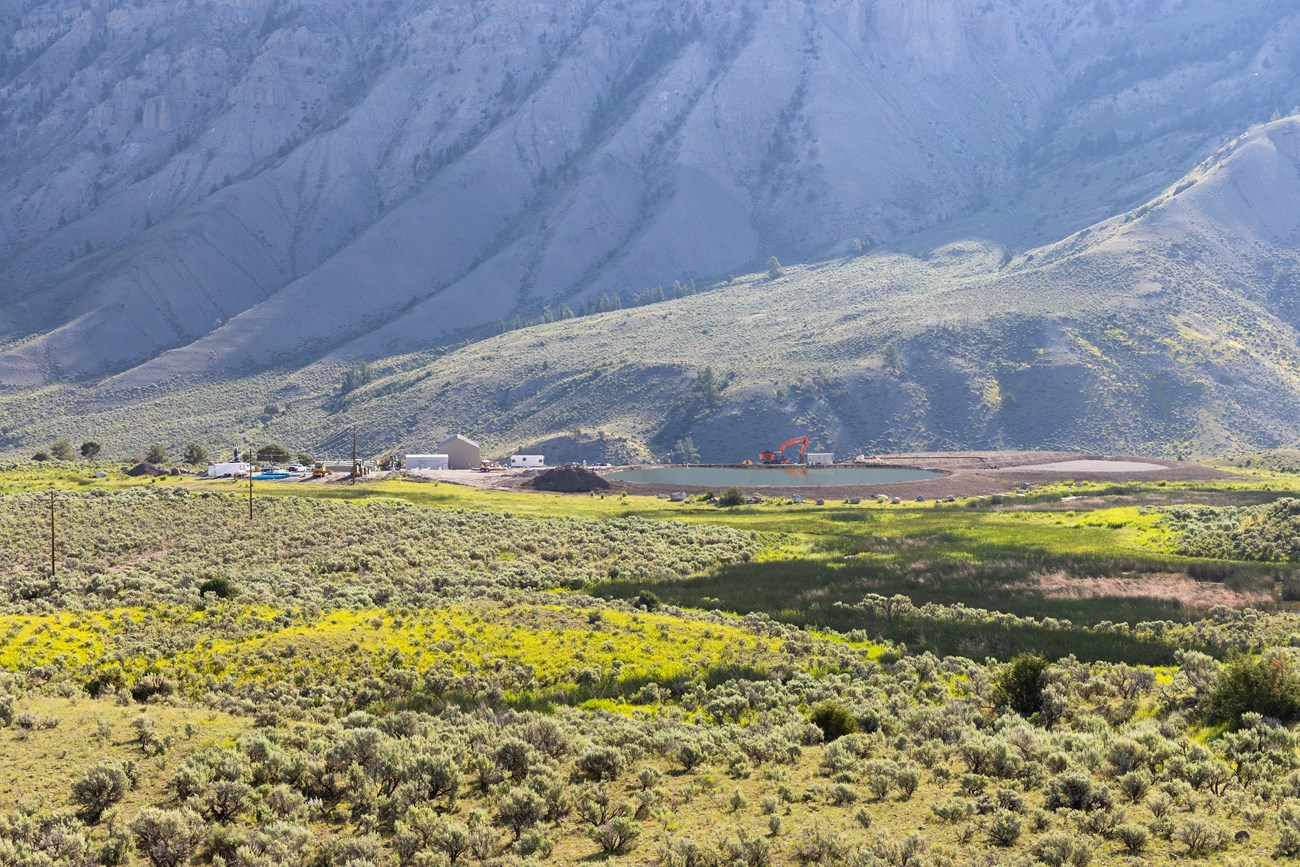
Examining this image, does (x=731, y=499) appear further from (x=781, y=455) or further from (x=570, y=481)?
(x=781, y=455)

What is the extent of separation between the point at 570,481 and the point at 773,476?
22.7 metres

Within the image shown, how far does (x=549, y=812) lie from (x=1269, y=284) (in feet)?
591

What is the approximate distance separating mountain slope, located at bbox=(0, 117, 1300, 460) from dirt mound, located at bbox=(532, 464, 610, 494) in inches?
1346

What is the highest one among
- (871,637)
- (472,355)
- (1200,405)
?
(472,355)

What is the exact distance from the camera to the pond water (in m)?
101

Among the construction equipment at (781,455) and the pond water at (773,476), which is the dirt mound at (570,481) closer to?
the pond water at (773,476)

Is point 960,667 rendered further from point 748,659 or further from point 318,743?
point 318,743

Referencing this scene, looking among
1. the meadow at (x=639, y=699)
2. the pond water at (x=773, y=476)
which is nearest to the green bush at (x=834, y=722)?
the meadow at (x=639, y=699)

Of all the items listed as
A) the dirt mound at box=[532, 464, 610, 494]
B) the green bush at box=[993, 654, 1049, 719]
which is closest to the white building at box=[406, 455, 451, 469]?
the dirt mound at box=[532, 464, 610, 494]

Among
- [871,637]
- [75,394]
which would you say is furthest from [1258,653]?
[75,394]

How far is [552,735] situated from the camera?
69.8ft

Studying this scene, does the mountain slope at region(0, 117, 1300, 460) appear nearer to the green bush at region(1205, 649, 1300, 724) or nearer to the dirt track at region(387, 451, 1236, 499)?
the dirt track at region(387, 451, 1236, 499)

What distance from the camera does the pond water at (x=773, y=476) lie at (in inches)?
3974

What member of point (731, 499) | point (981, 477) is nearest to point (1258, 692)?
point (731, 499)
